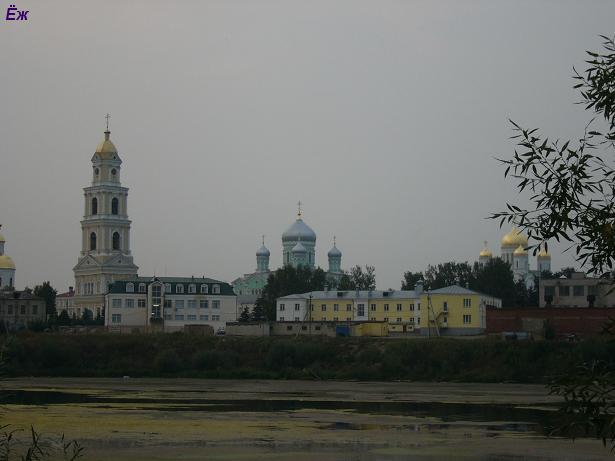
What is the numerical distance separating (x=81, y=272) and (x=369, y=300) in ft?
160

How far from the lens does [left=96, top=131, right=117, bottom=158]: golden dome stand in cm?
15588

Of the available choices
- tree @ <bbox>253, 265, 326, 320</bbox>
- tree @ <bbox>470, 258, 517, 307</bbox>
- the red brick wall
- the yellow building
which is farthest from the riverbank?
tree @ <bbox>253, 265, 326, 320</bbox>

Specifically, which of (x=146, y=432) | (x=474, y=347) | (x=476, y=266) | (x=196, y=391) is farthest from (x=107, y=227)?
(x=146, y=432)

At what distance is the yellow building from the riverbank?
14.3m

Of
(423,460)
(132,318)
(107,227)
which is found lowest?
(423,460)

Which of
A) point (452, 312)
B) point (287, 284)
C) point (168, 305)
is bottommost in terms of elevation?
point (452, 312)

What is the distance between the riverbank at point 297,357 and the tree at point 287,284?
143ft

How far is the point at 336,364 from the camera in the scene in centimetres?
8588

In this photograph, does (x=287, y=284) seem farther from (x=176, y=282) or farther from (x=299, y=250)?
(x=299, y=250)

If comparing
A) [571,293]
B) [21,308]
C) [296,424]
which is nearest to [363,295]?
[571,293]

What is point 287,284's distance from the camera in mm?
141125

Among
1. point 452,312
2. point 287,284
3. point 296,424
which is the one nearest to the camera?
point 296,424

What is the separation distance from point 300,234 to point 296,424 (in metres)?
143

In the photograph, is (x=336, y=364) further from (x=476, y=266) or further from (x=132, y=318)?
(x=476, y=266)
